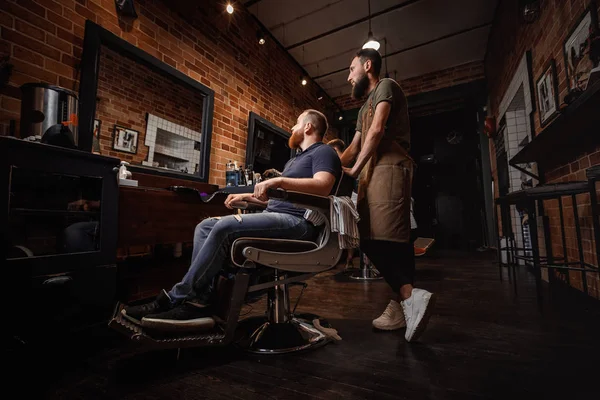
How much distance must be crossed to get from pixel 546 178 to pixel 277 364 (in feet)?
9.60

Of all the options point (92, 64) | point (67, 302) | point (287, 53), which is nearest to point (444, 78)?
point (287, 53)

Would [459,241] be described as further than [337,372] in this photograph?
Yes

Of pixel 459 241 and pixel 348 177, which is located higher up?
pixel 348 177

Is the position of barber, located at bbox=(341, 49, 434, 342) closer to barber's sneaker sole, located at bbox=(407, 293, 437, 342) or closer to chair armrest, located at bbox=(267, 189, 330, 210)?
barber's sneaker sole, located at bbox=(407, 293, 437, 342)

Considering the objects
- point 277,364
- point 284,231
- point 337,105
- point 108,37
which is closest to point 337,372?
point 277,364

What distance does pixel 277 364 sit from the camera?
121cm

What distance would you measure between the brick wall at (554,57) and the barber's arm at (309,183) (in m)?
1.77

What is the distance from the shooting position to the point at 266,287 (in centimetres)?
123

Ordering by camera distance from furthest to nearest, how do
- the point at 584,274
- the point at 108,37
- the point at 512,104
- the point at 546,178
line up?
the point at 512,104 → the point at 546,178 → the point at 108,37 → the point at 584,274

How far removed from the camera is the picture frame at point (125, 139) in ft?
7.15

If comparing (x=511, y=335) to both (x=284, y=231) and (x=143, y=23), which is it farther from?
(x=143, y=23)

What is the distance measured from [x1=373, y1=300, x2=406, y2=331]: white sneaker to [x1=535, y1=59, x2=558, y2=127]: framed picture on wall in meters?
2.15

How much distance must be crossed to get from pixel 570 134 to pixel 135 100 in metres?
3.18

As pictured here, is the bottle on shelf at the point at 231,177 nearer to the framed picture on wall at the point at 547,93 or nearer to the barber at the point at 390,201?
the barber at the point at 390,201
